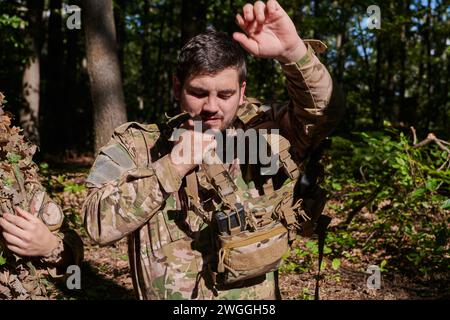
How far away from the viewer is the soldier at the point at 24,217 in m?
2.23

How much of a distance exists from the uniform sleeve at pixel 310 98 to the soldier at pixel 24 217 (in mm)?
1258

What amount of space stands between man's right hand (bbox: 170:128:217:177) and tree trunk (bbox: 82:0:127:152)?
5617 millimetres

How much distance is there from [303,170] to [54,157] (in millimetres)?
13889

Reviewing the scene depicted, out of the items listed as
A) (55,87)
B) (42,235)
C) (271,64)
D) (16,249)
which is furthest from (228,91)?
(55,87)

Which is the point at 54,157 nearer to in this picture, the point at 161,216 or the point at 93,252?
the point at 93,252

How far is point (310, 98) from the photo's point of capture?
2197mm

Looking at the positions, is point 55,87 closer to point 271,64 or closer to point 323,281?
point 271,64

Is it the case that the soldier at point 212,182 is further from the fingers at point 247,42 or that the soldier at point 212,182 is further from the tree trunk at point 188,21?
the tree trunk at point 188,21

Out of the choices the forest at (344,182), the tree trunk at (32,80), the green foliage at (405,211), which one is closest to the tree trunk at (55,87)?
the forest at (344,182)

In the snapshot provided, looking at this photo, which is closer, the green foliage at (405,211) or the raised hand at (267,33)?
the raised hand at (267,33)

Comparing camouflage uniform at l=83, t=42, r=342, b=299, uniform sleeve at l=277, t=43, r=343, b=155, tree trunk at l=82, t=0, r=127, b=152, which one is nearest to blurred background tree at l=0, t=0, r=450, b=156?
tree trunk at l=82, t=0, r=127, b=152

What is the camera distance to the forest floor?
491 centimetres

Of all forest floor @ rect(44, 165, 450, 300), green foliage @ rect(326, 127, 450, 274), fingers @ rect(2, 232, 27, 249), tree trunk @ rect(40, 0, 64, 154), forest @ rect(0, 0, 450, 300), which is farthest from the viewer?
tree trunk @ rect(40, 0, 64, 154)

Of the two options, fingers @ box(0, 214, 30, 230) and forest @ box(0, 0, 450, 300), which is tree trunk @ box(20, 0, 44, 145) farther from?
fingers @ box(0, 214, 30, 230)
